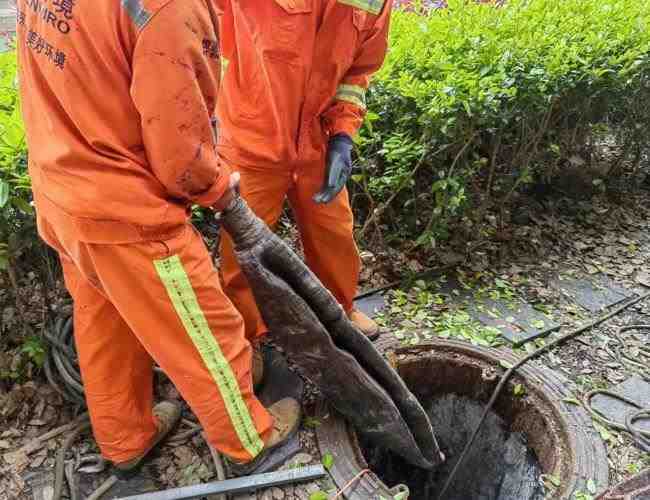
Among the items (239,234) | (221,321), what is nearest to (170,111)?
(239,234)

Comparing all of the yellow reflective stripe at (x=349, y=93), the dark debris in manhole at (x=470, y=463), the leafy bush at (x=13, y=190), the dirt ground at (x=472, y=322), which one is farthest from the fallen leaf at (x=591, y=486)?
the leafy bush at (x=13, y=190)

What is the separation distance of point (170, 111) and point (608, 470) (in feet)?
7.82

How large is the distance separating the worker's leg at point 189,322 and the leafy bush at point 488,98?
1.55 metres

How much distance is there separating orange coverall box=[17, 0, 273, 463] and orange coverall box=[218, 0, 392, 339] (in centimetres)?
48

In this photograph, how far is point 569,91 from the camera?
367cm

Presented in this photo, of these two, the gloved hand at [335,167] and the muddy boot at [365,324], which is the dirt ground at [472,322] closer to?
the muddy boot at [365,324]

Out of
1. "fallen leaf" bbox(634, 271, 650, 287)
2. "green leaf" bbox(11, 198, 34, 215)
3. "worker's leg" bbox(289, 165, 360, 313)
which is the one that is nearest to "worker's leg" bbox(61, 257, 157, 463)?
"green leaf" bbox(11, 198, 34, 215)

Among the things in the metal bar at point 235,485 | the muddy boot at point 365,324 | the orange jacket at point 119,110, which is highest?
the orange jacket at point 119,110

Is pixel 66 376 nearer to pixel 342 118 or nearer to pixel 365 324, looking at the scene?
pixel 365 324

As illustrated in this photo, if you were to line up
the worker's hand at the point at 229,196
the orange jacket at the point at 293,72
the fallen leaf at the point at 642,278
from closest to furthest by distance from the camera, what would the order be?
1. the worker's hand at the point at 229,196
2. the orange jacket at the point at 293,72
3. the fallen leaf at the point at 642,278

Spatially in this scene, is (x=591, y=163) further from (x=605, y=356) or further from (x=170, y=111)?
(x=170, y=111)

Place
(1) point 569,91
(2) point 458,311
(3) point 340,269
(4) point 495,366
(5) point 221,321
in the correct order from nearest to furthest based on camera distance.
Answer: (5) point 221,321 → (3) point 340,269 → (4) point 495,366 → (2) point 458,311 → (1) point 569,91

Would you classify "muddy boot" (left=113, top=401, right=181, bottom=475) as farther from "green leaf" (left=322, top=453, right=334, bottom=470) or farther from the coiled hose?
"green leaf" (left=322, top=453, right=334, bottom=470)

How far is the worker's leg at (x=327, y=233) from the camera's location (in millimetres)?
2570
